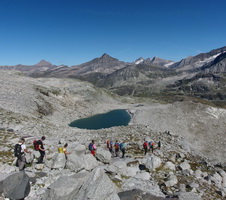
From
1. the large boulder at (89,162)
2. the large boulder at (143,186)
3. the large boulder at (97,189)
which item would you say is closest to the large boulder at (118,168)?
the large boulder at (143,186)

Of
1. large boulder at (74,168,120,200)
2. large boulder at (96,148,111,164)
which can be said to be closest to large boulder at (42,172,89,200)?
large boulder at (74,168,120,200)

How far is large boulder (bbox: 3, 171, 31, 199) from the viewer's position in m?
11.7

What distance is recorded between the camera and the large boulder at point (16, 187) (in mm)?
11719

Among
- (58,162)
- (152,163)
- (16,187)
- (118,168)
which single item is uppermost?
(16,187)

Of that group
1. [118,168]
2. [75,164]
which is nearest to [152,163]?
[118,168]

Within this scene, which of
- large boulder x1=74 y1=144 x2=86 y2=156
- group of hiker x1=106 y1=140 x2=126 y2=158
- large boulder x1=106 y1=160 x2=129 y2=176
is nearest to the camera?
large boulder x1=106 y1=160 x2=129 y2=176

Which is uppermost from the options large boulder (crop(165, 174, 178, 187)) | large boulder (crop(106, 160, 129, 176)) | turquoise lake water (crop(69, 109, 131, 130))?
large boulder (crop(106, 160, 129, 176))

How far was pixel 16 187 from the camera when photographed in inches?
474

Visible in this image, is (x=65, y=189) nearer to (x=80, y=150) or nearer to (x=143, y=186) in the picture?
(x=143, y=186)

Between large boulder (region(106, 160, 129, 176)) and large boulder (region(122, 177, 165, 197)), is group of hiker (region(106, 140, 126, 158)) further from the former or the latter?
large boulder (region(122, 177, 165, 197))

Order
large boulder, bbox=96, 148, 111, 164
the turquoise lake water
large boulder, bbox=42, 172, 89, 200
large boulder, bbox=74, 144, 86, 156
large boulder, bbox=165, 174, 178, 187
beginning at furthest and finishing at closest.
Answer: the turquoise lake water, large boulder, bbox=74, 144, 86, 156, large boulder, bbox=96, 148, 111, 164, large boulder, bbox=165, 174, 178, 187, large boulder, bbox=42, 172, 89, 200

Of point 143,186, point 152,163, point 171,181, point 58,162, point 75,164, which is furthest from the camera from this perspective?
point 152,163

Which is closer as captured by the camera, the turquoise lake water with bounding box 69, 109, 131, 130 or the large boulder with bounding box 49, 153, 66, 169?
the large boulder with bounding box 49, 153, 66, 169

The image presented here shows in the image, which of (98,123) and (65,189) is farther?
(98,123)
